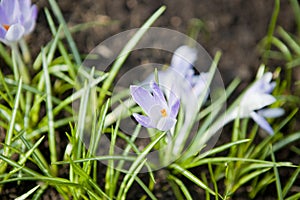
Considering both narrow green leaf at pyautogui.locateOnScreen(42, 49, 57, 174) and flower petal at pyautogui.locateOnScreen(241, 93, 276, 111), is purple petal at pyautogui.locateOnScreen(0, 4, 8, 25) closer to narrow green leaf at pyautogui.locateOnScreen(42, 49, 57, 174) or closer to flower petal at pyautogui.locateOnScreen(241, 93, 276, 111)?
narrow green leaf at pyautogui.locateOnScreen(42, 49, 57, 174)

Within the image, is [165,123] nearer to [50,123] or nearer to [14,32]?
[50,123]

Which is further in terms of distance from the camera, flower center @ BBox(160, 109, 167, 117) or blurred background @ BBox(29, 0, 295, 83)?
blurred background @ BBox(29, 0, 295, 83)

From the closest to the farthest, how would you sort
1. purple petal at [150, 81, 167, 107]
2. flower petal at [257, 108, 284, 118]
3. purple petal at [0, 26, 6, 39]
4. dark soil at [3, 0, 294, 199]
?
purple petal at [150, 81, 167, 107] < purple petal at [0, 26, 6, 39] < flower petal at [257, 108, 284, 118] < dark soil at [3, 0, 294, 199]

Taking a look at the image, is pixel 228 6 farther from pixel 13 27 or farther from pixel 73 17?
pixel 13 27

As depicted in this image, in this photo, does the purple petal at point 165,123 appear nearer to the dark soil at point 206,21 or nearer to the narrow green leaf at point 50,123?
the narrow green leaf at point 50,123

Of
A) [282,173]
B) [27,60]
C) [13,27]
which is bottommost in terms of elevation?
[282,173]

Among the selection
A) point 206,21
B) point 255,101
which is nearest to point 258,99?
point 255,101

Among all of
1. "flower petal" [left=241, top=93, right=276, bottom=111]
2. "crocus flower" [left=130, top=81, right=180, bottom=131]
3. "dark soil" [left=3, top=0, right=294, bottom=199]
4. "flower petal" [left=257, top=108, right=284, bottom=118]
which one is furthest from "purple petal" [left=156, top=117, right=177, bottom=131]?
"dark soil" [left=3, top=0, right=294, bottom=199]

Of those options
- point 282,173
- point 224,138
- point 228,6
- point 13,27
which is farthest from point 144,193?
point 228,6
